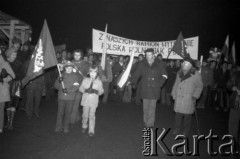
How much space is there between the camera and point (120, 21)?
30.5 metres

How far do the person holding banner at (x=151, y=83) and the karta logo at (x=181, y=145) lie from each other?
22.9 inches

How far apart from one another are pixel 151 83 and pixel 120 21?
23440 millimetres

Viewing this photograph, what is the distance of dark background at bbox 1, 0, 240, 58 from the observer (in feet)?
97.6

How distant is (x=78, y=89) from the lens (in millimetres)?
7152

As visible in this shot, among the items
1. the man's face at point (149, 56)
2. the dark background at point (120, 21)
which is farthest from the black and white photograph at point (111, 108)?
the dark background at point (120, 21)

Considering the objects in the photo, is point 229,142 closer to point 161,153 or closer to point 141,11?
point 161,153

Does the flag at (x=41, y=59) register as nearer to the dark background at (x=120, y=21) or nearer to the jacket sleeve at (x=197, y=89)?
the jacket sleeve at (x=197, y=89)

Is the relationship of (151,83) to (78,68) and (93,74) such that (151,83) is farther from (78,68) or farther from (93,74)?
(78,68)

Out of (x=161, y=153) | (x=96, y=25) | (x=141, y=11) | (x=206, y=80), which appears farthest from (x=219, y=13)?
(x=161, y=153)

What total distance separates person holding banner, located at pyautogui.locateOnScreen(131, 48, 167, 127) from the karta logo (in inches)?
22.9

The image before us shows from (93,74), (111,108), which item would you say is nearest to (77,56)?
(93,74)

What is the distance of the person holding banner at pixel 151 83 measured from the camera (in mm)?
7930

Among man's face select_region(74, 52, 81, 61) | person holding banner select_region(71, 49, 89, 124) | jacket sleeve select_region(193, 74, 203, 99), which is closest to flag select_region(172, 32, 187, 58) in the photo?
jacket sleeve select_region(193, 74, 203, 99)

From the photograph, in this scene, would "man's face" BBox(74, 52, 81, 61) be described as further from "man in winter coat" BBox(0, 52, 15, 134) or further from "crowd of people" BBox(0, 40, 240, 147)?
"man in winter coat" BBox(0, 52, 15, 134)
